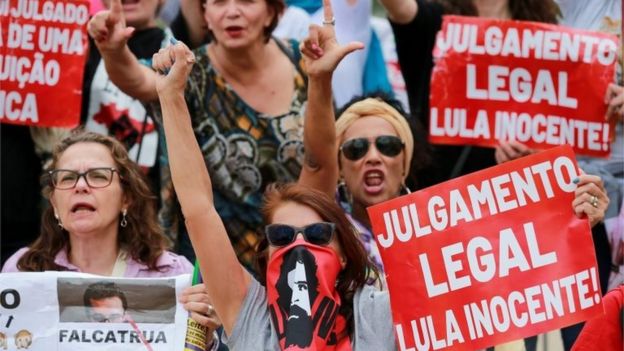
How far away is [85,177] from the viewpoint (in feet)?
18.2

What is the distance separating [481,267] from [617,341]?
498 mm

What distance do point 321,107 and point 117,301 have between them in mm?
1114

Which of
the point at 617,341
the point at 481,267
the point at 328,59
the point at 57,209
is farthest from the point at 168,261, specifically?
the point at 617,341

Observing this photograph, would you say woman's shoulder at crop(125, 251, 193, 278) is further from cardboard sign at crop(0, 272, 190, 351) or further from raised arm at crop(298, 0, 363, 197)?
raised arm at crop(298, 0, 363, 197)

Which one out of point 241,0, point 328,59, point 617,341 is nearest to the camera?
point 617,341

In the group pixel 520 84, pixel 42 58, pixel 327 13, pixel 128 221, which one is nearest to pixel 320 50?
pixel 327 13

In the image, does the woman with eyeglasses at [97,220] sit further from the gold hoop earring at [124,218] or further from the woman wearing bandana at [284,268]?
the woman wearing bandana at [284,268]

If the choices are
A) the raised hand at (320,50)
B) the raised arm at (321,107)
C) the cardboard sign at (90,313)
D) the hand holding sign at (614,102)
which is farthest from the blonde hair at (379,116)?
the cardboard sign at (90,313)

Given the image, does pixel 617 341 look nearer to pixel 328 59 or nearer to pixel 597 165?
pixel 328 59

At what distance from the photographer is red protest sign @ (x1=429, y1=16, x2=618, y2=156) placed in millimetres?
6527

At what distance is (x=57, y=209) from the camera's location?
5602mm

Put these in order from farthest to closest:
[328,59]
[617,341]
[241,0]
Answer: [241,0] < [328,59] < [617,341]

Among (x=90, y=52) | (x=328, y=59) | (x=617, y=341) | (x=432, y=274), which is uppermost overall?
(x=90, y=52)

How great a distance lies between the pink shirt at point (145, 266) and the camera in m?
5.54
